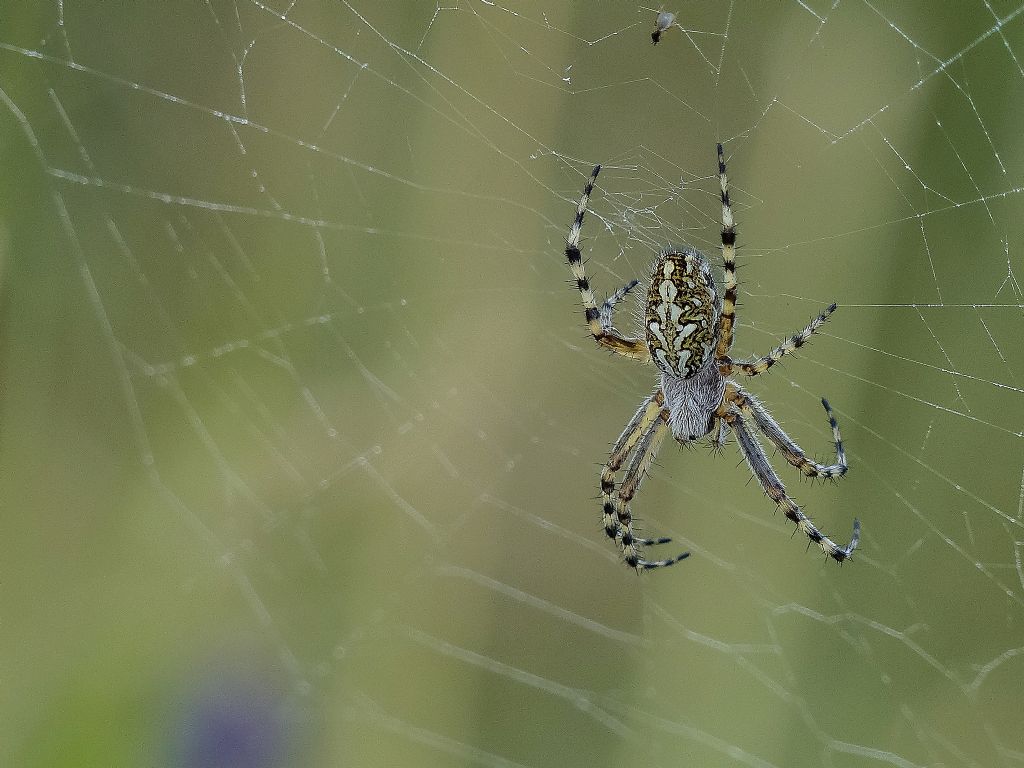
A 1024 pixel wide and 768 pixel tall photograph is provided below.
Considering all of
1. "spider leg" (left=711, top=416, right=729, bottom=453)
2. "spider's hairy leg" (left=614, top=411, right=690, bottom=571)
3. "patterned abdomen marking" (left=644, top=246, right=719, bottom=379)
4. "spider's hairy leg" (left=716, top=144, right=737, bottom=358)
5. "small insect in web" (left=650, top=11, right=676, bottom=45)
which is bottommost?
"spider's hairy leg" (left=614, top=411, right=690, bottom=571)

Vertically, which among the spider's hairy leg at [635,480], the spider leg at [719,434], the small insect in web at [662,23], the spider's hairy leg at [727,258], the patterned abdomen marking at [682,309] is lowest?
the spider's hairy leg at [635,480]

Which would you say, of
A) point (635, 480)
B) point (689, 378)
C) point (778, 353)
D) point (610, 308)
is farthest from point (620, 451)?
point (778, 353)

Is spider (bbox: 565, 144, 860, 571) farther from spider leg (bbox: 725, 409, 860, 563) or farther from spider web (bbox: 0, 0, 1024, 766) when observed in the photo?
spider web (bbox: 0, 0, 1024, 766)

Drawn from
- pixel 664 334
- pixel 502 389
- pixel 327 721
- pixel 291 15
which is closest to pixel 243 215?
pixel 291 15

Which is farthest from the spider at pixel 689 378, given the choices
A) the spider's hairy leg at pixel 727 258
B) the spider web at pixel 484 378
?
the spider web at pixel 484 378

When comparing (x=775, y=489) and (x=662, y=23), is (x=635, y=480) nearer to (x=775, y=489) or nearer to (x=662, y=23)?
(x=775, y=489)

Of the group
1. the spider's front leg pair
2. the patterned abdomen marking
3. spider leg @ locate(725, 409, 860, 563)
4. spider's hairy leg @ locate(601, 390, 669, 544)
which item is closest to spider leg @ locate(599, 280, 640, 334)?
the patterned abdomen marking

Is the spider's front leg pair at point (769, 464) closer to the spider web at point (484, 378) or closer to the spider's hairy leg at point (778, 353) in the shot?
the spider web at point (484, 378)
